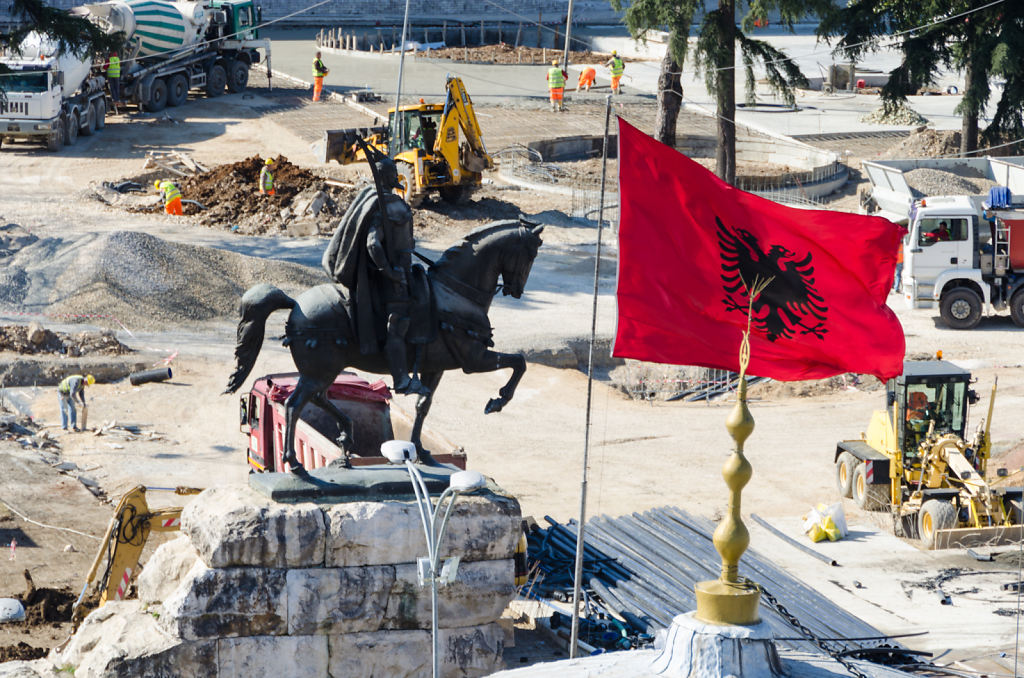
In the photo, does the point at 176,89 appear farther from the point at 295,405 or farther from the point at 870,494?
the point at 295,405

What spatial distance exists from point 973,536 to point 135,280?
57.4 feet

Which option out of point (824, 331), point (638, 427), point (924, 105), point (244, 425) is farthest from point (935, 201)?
point (924, 105)

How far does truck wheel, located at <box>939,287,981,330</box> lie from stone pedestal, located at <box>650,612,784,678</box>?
26519 mm

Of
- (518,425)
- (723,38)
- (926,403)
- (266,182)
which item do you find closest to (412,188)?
(266,182)

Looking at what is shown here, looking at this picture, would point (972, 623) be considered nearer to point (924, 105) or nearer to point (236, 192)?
point (236, 192)

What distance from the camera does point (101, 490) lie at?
21.8 meters

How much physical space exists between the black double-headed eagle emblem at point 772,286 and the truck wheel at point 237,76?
45.6 m

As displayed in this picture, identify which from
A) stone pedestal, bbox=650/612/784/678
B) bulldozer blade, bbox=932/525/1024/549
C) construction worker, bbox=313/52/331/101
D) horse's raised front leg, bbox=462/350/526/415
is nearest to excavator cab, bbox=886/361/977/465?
bulldozer blade, bbox=932/525/1024/549

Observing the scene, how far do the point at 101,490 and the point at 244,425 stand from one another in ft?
8.06

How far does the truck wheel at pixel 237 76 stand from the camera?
184 feet

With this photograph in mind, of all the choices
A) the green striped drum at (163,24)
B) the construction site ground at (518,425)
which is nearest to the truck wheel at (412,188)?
the construction site ground at (518,425)

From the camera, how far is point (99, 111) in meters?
48.5

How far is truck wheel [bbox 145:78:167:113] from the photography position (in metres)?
51.1

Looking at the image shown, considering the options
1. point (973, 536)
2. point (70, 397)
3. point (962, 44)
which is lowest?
point (973, 536)
